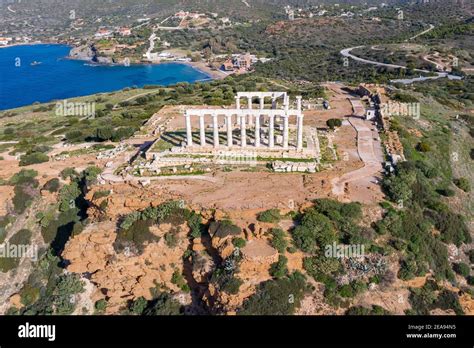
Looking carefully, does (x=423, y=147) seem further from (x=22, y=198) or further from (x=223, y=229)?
(x=22, y=198)

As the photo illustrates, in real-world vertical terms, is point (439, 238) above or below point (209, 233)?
below

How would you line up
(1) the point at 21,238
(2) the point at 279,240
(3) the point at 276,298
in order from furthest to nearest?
(1) the point at 21,238 → (2) the point at 279,240 → (3) the point at 276,298

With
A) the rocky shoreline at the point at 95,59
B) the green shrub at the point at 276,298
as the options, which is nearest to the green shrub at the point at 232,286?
the green shrub at the point at 276,298

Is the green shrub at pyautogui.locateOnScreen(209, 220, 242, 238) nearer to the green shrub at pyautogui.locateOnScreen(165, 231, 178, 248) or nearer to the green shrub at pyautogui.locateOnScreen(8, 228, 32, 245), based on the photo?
the green shrub at pyautogui.locateOnScreen(165, 231, 178, 248)

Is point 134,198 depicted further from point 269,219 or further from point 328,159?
point 328,159

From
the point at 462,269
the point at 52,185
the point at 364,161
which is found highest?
the point at 364,161

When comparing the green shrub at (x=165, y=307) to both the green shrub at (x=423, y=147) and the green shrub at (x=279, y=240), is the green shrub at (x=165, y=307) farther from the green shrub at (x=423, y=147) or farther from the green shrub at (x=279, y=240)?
the green shrub at (x=423, y=147)

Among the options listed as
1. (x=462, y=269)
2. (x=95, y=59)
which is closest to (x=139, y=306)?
(x=462, y=269)

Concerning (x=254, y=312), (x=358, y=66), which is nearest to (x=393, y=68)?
(x=358, y=66)
